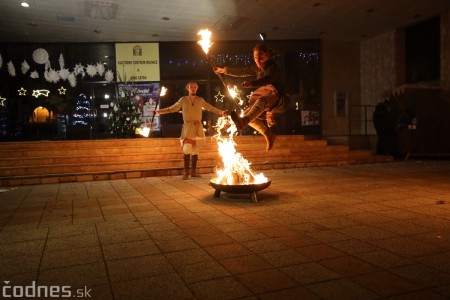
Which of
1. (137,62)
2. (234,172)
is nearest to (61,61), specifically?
(137,62)

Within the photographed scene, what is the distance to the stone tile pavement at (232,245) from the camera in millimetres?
2795

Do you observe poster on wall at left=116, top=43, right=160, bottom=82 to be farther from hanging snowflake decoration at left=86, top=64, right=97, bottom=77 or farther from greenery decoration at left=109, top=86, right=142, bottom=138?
greenery decoration at left=109, top=86, right=142, bottom=138

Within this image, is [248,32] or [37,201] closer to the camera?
[37,201]

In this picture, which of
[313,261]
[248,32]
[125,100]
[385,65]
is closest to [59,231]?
[313,261]

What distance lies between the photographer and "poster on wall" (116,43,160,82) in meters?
17.3

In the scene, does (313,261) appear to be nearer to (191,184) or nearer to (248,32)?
(191,184)

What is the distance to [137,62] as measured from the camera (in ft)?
57.3

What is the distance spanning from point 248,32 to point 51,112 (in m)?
10.3

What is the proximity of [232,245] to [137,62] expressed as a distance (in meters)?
15.3

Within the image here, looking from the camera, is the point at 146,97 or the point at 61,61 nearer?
the point at 61,61

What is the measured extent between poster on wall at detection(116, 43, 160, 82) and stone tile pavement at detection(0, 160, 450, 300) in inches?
→ 441

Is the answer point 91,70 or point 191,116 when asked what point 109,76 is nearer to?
point 91,70

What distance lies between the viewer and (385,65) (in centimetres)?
1761

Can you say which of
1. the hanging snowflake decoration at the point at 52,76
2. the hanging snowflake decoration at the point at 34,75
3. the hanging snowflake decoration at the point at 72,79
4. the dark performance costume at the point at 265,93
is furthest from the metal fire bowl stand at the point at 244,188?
the hanging snowflake decoration at the point at 34,75
